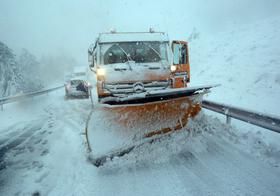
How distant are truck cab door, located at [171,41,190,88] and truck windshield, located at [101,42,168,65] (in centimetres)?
37

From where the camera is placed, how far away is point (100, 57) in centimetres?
627

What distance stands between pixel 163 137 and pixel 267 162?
186 cm

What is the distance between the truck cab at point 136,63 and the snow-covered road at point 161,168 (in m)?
1.60

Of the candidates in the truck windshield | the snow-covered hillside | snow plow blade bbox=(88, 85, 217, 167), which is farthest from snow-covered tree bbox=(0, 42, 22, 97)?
snow plow blade bbox=(88, 85, 217, 167)

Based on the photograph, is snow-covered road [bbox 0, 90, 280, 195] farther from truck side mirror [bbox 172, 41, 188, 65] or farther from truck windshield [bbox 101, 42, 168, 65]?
truck windshield [bbox 101, 42, 168, 65]

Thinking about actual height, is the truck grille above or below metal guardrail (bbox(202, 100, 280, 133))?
above

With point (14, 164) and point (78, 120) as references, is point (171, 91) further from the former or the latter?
point (78, 120)

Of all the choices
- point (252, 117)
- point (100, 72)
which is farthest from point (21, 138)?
point (252, 117)

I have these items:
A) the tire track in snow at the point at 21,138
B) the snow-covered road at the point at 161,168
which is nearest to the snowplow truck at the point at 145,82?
the snow-covered road at the point at 161,168

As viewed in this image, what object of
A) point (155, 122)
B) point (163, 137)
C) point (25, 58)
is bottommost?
point (163, 137)

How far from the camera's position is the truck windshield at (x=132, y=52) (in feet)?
20.6

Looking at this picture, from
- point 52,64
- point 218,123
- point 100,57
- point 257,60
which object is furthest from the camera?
point 52,64

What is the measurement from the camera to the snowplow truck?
3.99 m

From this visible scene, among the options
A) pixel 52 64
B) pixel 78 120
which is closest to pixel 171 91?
pixel 78 120
